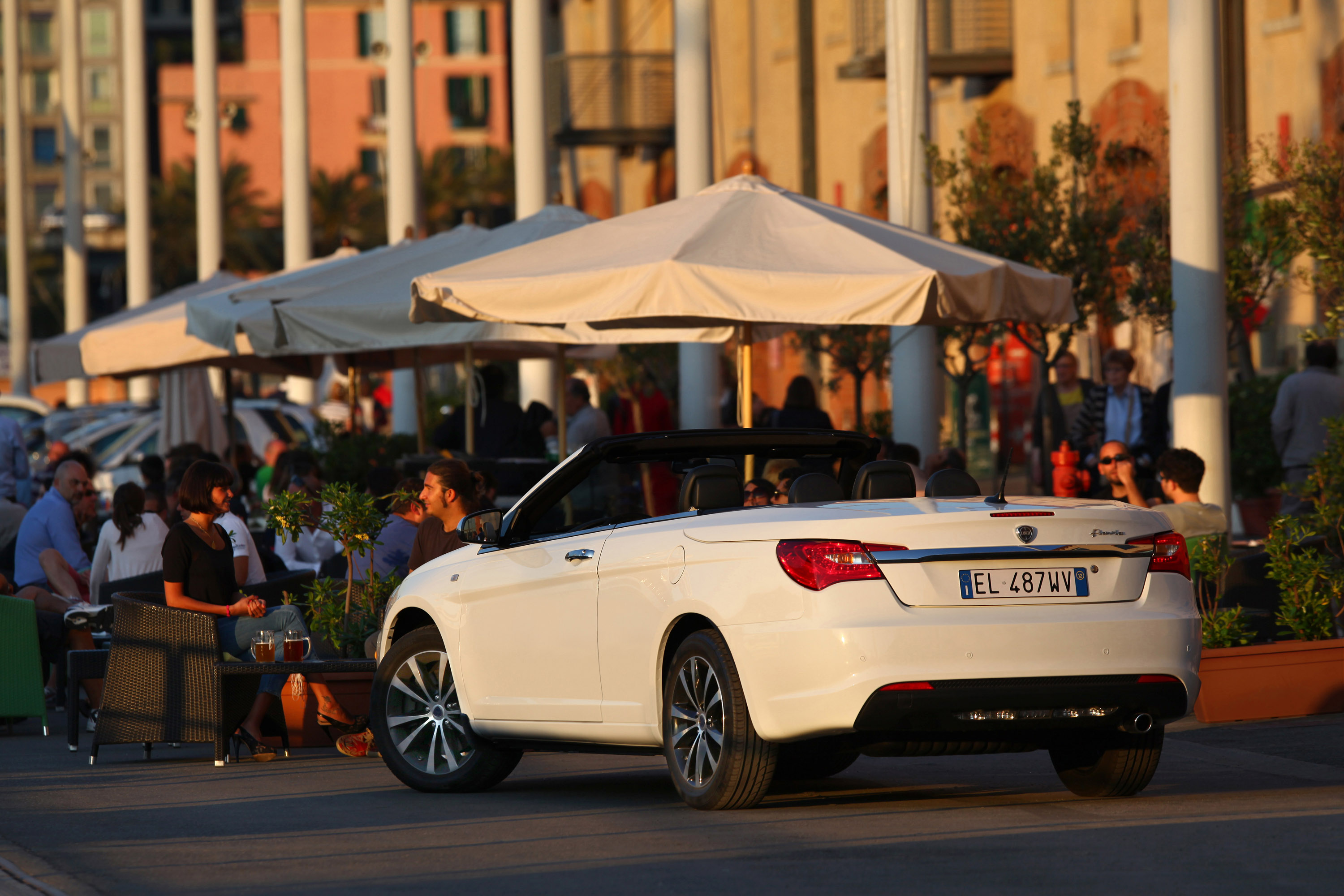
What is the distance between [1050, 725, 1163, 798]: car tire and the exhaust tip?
41cm

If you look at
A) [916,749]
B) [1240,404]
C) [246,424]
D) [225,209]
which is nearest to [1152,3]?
[1240,404]

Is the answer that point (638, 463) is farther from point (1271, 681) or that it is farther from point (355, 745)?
point (1271, 681)

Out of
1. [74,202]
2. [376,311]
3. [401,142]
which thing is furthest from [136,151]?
[376,311]

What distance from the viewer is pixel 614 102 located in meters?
40.2

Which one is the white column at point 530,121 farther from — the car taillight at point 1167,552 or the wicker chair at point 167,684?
the car taillight at point 1167,552

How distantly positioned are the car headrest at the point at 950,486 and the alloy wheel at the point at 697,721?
1132mm

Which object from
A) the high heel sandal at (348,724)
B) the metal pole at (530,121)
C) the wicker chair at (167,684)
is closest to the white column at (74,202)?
the metal pole at (530,121)

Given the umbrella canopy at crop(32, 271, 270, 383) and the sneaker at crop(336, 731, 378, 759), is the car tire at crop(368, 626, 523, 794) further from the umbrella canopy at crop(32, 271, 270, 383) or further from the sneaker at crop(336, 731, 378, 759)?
the umbrella canopy at crop(32, 271, 270, 383)

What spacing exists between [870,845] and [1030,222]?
12101 millimetres

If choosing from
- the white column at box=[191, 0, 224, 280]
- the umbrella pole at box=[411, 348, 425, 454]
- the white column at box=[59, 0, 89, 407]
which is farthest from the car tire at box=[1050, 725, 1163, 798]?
the white column at box=[59, 0, 89, 407]

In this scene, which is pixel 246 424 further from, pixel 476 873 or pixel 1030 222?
pixel 476 873

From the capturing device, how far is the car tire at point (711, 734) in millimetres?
7934

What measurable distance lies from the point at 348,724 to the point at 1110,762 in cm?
403

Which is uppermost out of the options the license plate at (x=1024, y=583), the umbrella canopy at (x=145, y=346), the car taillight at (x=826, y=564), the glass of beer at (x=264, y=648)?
the umbrella canopy at (x=145, y=346)
